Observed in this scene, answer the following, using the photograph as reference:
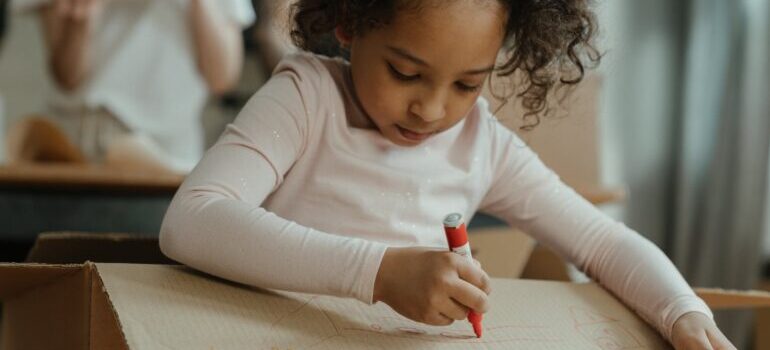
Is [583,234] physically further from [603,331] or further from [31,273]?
[31,273]

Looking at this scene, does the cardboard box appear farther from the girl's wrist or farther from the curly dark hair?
the curly dark hair

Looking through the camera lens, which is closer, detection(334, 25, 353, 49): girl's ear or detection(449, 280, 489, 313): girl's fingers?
detection(449, 280, 489, 313): girl's fingers

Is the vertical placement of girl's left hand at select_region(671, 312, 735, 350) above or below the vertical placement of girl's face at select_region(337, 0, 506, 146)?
below

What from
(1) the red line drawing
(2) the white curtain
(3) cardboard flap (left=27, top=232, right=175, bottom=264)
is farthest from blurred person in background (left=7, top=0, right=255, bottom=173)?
(1) the red line drawing

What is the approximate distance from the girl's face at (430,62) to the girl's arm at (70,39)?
127 centimetres

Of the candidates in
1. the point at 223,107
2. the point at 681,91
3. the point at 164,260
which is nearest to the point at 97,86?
the point at 223,107

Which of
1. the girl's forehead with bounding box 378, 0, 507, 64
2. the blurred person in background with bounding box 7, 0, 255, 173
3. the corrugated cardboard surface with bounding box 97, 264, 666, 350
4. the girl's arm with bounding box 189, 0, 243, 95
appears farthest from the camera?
the girl's arm with bounding box 189, 0, 243, 95

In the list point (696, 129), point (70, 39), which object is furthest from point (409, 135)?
point (696, 129)

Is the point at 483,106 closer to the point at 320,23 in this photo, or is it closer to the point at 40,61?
the point at 320,23

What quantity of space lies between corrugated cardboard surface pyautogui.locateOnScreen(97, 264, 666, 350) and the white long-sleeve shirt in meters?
0.02

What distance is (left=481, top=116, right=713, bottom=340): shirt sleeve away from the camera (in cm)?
83

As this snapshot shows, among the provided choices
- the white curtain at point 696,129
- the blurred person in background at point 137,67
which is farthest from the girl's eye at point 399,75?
the white curtain at point 696,129

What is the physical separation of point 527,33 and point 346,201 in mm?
219

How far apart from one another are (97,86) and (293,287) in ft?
4.70
